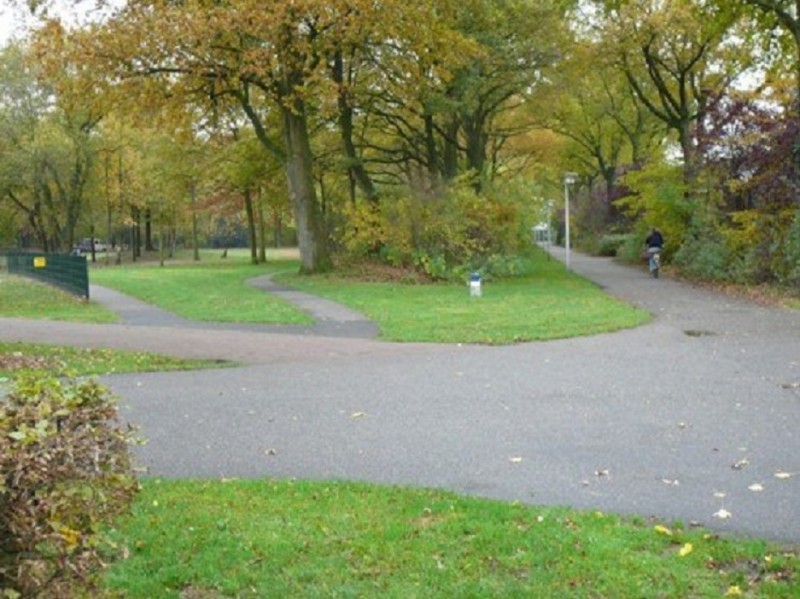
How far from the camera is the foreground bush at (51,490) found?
266 centimetres

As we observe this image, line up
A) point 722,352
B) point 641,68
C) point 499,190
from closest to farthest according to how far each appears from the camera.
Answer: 1. point 722,352
2. point 499,190
3. point 641,68

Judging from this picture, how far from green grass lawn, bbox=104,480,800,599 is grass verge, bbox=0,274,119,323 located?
41.4 ft

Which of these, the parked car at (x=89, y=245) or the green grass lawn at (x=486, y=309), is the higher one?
the parked car at (x=89, y=245)

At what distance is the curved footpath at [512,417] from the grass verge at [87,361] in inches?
21.5

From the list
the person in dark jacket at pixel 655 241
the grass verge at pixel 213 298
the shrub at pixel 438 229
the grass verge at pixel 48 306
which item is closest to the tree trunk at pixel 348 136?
the shrub at pixel 438 229

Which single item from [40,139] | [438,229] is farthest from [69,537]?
[40,139]

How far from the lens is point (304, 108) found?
26750 millimetres

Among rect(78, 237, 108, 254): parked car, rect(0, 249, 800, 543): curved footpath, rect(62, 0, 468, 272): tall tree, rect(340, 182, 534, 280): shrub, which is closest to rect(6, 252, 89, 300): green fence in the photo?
rect(62, 0, 468, 272): tall tree

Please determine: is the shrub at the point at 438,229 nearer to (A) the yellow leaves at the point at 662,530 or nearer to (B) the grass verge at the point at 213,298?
(B) the grass verge at the point at 213,298

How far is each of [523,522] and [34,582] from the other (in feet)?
9.53

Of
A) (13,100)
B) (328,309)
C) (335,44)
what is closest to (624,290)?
(328,309)

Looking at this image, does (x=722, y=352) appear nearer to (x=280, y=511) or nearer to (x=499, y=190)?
(x=280, y=511)

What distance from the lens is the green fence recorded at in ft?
70.7

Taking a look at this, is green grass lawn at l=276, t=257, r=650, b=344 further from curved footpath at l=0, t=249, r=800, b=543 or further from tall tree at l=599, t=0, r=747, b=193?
tall tree at l=599, t=0, r=747, b=193
